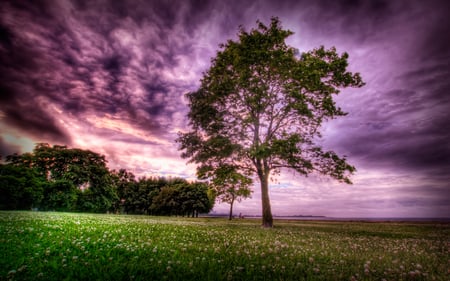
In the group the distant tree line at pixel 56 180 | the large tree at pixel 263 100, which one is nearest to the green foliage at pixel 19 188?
the distant tree line at pixel 56 180

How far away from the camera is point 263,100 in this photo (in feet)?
73.0

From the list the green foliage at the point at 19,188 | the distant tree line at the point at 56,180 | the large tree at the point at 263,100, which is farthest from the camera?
the distant tree line at the point at 56,180

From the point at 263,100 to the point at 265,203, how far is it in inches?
432

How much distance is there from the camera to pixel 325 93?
21.3 metres

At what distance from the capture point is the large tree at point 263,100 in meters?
20.5

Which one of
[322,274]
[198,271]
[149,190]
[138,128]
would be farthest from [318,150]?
[149,190]

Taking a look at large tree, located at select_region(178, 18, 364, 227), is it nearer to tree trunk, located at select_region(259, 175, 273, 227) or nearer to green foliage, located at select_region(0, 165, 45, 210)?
tree trunk, located at select_region(259, 175, 273, 227)

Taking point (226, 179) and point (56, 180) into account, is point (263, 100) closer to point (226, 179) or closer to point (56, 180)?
point (226, 179)

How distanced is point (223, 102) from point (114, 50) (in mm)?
11685

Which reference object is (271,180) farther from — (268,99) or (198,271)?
(198,271)

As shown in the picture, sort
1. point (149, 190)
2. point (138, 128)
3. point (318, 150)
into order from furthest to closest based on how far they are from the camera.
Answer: point (149, 190) < point (138, 128) < point (318, 150)

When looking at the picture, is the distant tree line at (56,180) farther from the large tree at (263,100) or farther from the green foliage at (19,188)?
the large tree at (263,100)

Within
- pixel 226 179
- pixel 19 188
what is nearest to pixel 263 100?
pixel 226 179

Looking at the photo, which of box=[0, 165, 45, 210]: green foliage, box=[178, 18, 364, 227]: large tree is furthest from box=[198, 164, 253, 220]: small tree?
box=[0, 165, 45, 210]: green foliage
